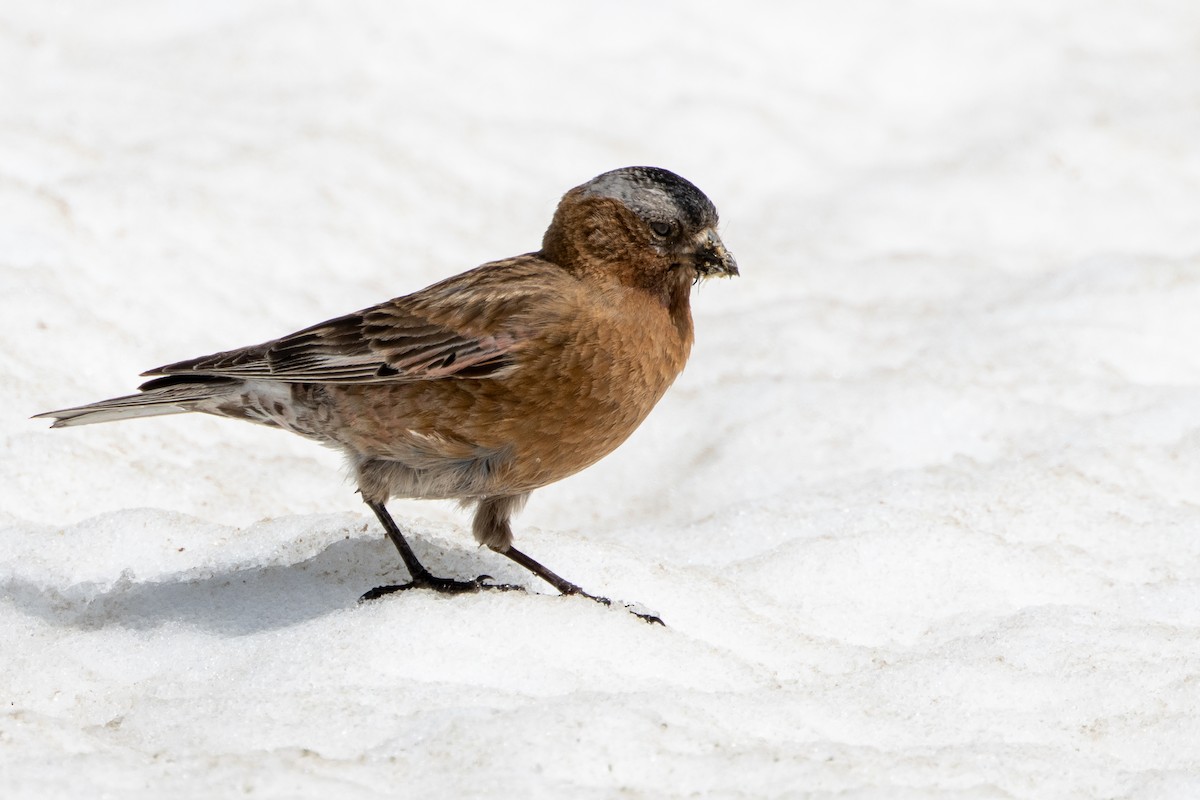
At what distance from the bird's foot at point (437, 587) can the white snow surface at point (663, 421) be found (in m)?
Result: 0.20

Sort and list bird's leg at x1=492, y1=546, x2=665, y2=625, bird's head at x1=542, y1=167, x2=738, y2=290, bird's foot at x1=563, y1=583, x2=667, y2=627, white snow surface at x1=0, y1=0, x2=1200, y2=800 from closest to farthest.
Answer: white snow surface at x1=0, y1=0, x2=1200, y2=800, bird's foot at x1=563, y1=583, x2=667, y2=627, bird's leg at x1=492, y1=546, x2=665, y2=625, bird's head at x1=542, y1=167, x2=738, y2=290

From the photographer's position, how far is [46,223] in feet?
25.0

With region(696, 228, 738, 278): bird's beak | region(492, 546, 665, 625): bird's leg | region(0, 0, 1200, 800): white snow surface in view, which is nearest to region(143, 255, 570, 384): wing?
region(696, 228, 738, 278): bird's beak

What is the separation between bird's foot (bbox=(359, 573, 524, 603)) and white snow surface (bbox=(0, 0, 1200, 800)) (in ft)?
0.64

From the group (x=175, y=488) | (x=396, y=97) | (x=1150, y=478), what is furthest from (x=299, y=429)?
(x=396, y=97)

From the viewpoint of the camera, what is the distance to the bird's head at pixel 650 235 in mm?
5402

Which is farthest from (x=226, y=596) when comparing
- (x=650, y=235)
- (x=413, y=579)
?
(x=650, y=235)

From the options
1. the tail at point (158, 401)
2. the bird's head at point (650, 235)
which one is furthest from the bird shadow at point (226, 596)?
the bird's head at point (650, 235)

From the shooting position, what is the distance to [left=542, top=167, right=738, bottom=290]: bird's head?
5.40 metres

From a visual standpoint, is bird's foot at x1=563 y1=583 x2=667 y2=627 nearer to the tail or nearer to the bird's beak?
the bird's beak

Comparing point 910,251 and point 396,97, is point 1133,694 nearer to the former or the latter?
point 910,251

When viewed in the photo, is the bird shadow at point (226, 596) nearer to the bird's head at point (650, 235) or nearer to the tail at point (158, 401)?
the tail at point (158, 401)

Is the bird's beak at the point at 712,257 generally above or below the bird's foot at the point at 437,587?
above

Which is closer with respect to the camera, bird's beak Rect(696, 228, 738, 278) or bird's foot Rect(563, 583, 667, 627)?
bird's foot Rect(563, 583, 667, 627)
